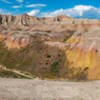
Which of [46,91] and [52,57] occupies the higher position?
[46,91]

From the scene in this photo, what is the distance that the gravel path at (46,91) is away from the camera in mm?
22891

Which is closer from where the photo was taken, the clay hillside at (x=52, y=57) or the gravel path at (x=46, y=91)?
the gravel path at (x=46, y=91)

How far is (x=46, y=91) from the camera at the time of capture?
2517cm

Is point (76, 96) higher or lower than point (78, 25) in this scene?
lower

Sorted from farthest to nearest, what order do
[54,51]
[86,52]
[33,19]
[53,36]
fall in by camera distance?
[33,19], [53,36], [54,51], [86,52]

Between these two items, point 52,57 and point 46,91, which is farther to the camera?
point 52,57

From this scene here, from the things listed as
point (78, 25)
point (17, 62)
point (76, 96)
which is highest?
point (78, 25)

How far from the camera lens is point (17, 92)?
23.6m

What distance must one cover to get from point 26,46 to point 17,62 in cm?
1695

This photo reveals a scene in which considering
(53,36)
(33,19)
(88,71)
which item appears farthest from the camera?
(33,19)

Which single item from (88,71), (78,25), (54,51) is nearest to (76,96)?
(88,71)

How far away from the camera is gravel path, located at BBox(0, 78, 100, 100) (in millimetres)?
22891

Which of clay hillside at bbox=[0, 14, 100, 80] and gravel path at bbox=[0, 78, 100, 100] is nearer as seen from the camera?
gravel path at bbox=[0, 78, 100, 100]

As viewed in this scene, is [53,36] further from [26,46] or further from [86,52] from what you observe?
[86,52]
